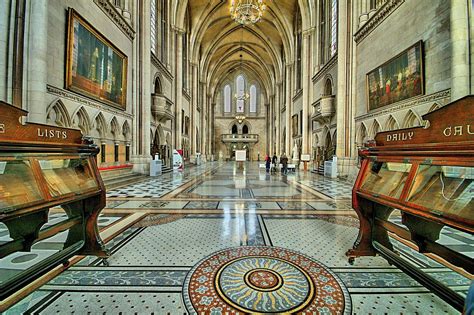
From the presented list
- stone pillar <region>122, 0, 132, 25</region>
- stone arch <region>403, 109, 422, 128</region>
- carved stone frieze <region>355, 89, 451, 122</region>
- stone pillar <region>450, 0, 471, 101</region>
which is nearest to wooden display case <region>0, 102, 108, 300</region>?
stone pillar <region>450, 0, 471, 101</region>

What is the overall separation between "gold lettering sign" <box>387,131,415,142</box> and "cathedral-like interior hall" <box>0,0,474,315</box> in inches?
0.8

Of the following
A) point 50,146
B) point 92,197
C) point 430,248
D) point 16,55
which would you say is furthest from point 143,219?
point 16,55

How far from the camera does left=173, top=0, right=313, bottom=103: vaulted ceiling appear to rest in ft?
68.0

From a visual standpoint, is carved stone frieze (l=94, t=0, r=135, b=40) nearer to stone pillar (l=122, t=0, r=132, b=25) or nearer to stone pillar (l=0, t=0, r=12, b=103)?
stone pillar (l=122, t=0, r=132, b=25)

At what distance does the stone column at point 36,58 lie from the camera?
5.01m

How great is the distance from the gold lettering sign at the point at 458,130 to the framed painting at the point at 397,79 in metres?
6.61

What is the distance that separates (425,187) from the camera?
5.75 feet

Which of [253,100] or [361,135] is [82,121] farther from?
[253,100]

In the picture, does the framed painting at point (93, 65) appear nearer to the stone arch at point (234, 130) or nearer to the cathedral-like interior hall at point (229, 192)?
the cathedral-like interior hall at point (229, 192)

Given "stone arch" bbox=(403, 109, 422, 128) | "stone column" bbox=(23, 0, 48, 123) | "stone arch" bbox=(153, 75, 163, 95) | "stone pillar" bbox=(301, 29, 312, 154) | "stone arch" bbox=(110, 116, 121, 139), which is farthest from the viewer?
"stone pillar" bbox=(301, 29, 312, 154)

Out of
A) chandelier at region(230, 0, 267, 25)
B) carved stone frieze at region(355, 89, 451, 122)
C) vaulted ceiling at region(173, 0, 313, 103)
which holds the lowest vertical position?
carved stone frieze at region(355, 89, 451, 122)

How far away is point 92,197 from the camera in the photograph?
2391 mm

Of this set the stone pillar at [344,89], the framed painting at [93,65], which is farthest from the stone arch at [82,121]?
the stone pillar at [344,89]

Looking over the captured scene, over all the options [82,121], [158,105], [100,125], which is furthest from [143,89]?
[82,121]
